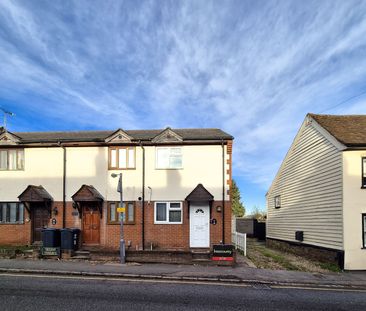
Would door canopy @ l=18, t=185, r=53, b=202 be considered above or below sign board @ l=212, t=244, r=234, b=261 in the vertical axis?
above

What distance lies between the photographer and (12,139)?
696 inches

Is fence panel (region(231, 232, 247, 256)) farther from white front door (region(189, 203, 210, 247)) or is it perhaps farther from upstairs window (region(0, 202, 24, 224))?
upstairs window (region(0, 202, 24, 224))

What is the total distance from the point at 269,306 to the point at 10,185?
1528cm

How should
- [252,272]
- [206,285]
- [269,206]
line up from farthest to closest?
[269,206]
[252,272]
[206,285]

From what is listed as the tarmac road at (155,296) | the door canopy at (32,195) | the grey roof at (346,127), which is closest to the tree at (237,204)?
the grey roof at (346,127)

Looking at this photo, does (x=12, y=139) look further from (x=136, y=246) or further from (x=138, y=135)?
(x=136, y=246)

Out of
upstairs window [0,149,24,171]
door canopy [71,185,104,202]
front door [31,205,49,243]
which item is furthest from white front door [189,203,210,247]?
upstairs window [0,149,24,171]

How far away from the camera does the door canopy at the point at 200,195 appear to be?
16016 mm

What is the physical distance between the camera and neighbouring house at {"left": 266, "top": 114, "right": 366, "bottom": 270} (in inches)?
528

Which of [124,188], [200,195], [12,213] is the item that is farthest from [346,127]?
[12,213]

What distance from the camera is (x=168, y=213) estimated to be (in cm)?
1664

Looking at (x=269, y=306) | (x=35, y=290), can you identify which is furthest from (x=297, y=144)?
(x=35, y=290)

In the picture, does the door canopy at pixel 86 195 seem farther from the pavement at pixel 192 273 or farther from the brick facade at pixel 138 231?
the pavement at pixel 192 273

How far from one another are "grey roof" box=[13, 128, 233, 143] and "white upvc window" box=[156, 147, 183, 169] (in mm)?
824
